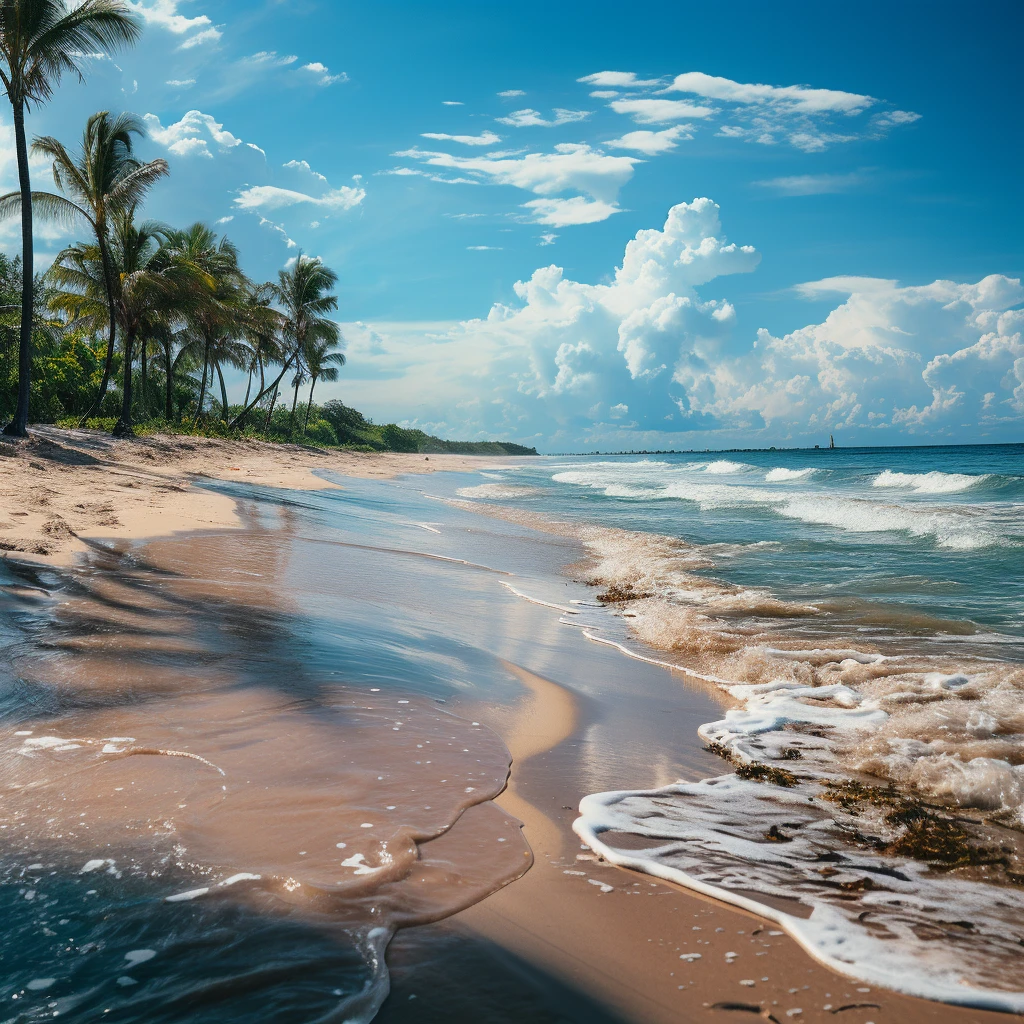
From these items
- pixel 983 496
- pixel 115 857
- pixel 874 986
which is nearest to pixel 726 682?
pixel 874 986

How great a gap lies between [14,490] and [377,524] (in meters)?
5.23

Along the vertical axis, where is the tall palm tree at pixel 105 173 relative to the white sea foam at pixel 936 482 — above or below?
above

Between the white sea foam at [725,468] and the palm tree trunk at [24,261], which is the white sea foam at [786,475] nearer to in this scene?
the white sea foam at [725,468]

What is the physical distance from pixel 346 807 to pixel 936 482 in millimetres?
29630

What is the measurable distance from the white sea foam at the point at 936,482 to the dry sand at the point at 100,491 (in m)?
21.7

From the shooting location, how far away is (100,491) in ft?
33.7

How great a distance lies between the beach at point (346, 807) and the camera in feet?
5.75

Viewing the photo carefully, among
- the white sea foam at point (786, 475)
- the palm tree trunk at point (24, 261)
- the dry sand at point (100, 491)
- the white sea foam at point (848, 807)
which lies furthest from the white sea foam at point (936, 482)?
the palm tree trunk at point (24, 261)

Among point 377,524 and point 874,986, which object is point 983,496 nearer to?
point 377,524

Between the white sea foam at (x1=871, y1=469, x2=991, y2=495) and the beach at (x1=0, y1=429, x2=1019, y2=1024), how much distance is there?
25148 millimetres

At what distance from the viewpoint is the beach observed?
1.75 meters

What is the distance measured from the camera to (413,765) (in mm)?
2980

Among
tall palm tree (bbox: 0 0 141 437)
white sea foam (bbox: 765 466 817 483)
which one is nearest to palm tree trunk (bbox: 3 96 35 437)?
tall palm tree (bbox: 0 0 141 437)

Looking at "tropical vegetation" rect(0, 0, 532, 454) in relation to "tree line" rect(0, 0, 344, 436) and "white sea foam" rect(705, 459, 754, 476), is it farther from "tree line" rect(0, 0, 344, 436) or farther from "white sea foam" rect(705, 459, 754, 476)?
"white sea foam" rect(705, 459, 754, 476)
